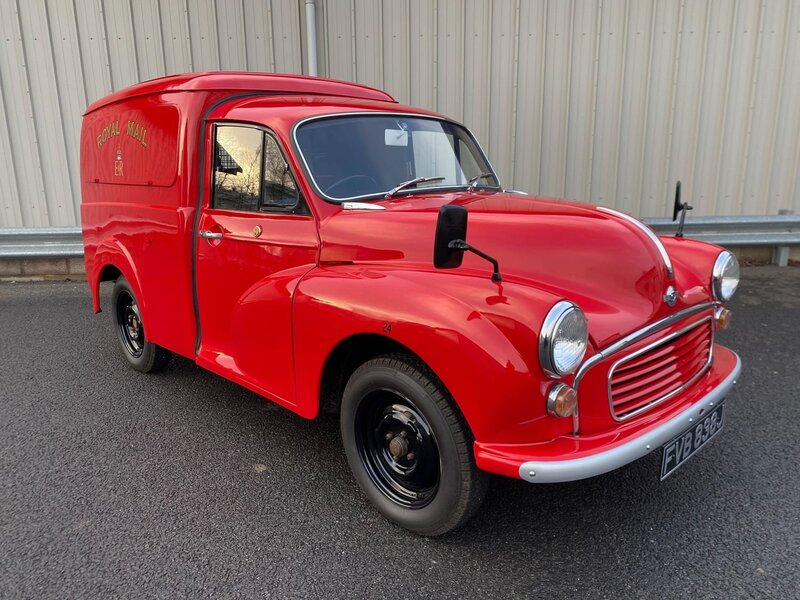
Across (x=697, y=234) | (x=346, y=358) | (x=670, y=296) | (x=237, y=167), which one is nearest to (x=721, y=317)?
(x=670, y=296)

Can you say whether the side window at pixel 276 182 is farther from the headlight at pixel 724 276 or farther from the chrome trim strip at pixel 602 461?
the headlight at pixel 724 276

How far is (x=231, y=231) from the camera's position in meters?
3.11

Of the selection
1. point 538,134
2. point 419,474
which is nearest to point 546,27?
point 538,134

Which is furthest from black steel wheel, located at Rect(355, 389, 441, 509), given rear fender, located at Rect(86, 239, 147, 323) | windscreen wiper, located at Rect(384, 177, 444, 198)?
rear fender, located at Rect(86, 239, 147, 323)

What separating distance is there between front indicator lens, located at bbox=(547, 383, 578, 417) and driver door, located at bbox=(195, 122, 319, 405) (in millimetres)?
1264

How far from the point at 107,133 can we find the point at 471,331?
3369mm

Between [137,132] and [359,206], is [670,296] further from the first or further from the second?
[137,132]

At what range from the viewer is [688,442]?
2346 millimetres

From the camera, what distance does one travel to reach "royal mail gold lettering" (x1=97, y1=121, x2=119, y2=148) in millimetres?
3998

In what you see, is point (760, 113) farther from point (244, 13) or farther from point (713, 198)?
point (244, 13)

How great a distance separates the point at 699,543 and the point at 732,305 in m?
3.92

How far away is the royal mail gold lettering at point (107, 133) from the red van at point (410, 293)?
21 cm

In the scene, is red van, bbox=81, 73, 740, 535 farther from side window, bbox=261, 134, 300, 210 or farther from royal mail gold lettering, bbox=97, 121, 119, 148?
royal mail gold lettering, bbox=97, 121, 119, 148

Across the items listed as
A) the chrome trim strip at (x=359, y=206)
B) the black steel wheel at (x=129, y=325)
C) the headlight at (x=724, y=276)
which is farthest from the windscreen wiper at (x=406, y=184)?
the black steel wheel at (x=129, y=325)
